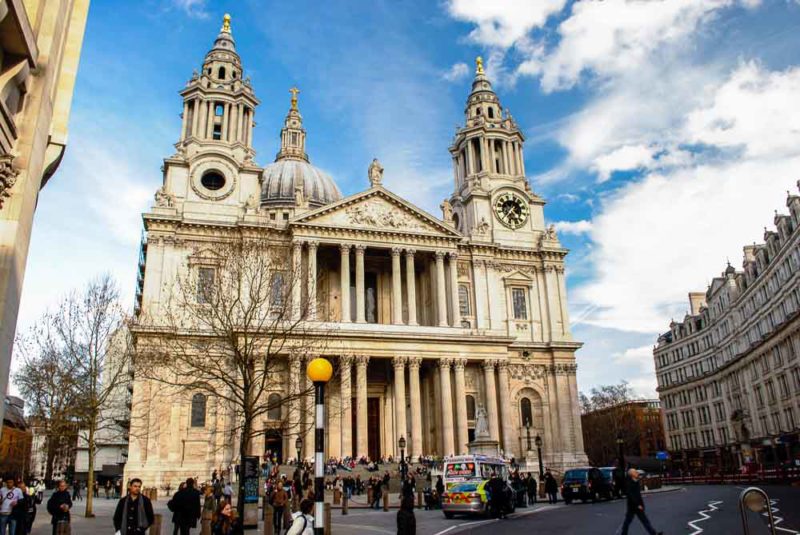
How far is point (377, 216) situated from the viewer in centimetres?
4828

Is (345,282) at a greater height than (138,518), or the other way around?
(345,282)

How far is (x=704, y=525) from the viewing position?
1691cm

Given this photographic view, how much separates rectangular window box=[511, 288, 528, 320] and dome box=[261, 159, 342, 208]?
27690 mm

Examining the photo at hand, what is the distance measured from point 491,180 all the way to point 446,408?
875 inches

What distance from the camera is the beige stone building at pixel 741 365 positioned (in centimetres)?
5169

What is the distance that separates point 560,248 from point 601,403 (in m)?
55.3

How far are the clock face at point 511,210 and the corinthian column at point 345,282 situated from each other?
1516 cm

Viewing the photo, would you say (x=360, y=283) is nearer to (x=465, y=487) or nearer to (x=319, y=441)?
(x=465, y=487)

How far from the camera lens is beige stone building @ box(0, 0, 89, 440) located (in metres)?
9.27

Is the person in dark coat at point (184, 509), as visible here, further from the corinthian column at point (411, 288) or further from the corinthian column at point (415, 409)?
the corinthian column at point (411, 288)

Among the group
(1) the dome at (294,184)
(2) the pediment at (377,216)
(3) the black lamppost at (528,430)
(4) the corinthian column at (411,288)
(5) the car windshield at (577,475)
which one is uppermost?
(1) the dome at (294,184)

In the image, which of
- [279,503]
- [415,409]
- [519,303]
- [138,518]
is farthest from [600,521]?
[519,303]

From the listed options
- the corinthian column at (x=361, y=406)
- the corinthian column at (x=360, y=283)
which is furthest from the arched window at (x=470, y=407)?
the corinthian column at (x=360, y=283)

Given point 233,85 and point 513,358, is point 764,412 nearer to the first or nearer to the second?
A: point 513,358
